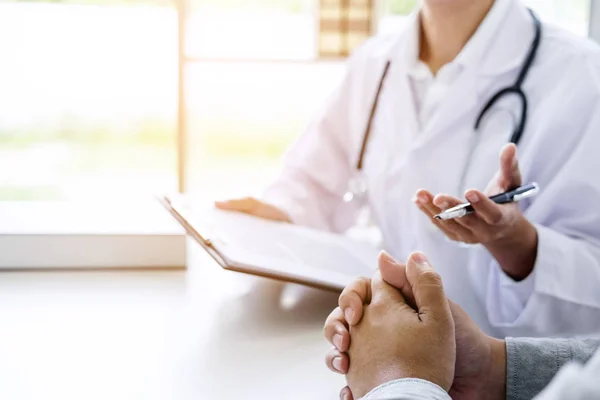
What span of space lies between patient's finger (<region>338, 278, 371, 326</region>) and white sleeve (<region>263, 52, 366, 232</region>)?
593 mm

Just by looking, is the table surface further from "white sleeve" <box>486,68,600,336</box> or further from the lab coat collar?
the lab coat collar

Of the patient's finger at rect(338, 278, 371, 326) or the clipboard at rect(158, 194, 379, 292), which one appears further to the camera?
the clipboard at rect(158, 194, 379, 292)

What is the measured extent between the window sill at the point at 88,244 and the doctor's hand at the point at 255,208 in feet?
0.32

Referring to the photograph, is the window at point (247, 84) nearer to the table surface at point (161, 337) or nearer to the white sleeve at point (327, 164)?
the white sleeve at point (327, 164)

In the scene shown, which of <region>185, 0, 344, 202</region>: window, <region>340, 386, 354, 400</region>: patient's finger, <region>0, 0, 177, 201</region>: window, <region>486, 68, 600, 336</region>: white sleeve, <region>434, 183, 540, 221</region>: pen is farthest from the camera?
<region>185, 0, 344, 202</region>: window

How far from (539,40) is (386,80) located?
0.31m

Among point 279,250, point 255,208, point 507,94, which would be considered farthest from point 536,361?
point 255,208

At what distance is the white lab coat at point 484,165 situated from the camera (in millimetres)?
953

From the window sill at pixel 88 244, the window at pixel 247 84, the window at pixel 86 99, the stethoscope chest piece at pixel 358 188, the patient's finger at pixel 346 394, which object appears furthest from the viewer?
the window at pixel 247 84

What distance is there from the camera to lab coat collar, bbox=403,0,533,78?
113cm

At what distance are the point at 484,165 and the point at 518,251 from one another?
0.20m

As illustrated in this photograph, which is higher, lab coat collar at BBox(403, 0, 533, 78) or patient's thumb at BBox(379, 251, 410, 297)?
lab coat collar at BBox(403, 0, 533, 78)

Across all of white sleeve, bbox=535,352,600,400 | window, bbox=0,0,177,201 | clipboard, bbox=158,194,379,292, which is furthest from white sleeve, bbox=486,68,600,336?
window, bbox=0,0,177,201

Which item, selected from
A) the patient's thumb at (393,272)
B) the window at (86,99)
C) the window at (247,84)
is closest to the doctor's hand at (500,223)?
the patient's thumb at (393,272)
